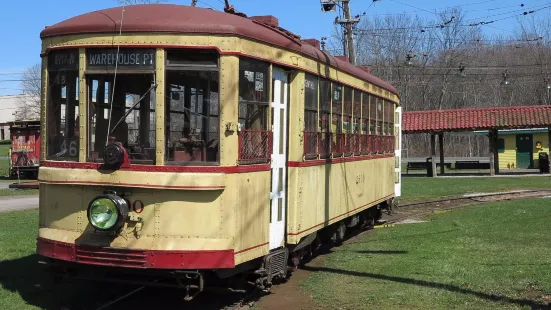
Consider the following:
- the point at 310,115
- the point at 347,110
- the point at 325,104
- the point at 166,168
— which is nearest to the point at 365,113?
the point at 347,110

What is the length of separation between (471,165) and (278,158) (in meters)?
37.1

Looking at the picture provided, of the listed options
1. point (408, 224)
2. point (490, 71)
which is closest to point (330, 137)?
point (408, 224)

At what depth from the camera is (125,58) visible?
6.36m

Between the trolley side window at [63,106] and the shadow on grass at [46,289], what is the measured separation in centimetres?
140

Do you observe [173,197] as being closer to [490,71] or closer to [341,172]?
[341,172]

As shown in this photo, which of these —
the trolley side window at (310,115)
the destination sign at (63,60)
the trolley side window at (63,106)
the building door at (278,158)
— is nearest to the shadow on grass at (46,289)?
the trolley side window at (63,106)

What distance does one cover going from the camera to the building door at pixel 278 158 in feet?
24.2

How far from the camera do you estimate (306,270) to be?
9555 mm

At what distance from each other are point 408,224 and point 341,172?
5596 millimetres

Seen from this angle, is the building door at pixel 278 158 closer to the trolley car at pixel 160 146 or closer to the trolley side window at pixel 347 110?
the trolley car at pixel 160 146

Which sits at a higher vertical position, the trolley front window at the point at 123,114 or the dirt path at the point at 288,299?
the trolley front window at the point at 123,114

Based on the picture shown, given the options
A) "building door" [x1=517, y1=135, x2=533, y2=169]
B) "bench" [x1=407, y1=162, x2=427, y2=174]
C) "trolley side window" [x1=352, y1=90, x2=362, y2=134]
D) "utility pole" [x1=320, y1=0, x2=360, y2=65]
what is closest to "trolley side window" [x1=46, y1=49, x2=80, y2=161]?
"trolley side window" [x1=352, y1=90, x2=362, y2=134]

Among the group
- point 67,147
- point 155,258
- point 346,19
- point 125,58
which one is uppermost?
point 346,19

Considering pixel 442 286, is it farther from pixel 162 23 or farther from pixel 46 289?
pixel 46 289
